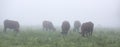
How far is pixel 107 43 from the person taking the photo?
18484 millimetres

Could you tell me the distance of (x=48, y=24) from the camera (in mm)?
29047

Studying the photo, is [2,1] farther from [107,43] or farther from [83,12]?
[107,43]

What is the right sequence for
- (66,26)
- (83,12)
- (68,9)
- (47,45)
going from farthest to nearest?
1. (68,9)
2. (83,12)
3. (66,26)
4. (47,45)

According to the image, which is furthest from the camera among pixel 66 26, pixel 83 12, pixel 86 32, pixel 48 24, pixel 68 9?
pixel 68 9

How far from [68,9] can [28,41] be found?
79.5 metres

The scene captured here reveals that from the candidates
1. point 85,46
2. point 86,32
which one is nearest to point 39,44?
point 85,46

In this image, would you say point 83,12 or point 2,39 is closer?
point 2,39

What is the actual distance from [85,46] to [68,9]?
80.7 meters

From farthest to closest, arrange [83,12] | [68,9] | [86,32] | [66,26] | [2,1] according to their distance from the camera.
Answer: [68,9] < [83,12] < [2,1] < [66,26] < [86,32]

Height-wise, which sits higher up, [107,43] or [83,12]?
[83,12]

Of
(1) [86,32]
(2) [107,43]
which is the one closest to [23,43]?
(2) [107,43]

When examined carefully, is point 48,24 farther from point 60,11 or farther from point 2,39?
point 60,11

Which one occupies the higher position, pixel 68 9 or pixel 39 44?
pixel 68 9

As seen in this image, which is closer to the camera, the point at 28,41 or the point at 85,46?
the point at 85,46
